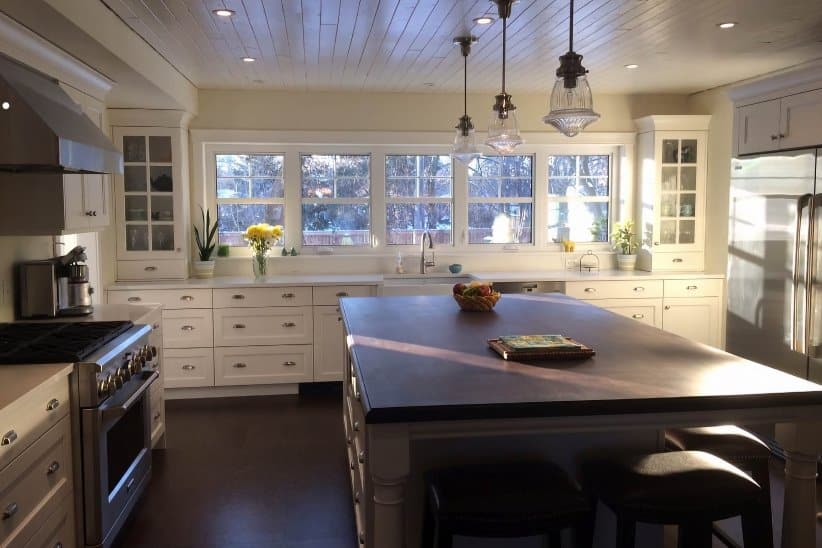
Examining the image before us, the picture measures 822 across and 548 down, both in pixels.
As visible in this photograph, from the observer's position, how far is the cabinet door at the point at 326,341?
17.0 ft

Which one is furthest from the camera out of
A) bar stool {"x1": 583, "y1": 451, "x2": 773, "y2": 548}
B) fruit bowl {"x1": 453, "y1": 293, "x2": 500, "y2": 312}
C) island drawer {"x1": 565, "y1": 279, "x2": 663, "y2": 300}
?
island drawer {"x1": 565, "y1": 279, "x2": 663, "y2": 300}

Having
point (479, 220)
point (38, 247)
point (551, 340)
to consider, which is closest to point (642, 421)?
point (551, 340)

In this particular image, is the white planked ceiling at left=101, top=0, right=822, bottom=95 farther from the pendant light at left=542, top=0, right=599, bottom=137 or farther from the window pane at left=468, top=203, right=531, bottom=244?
the window pane at left=468, top=203, right=531, bottom=244

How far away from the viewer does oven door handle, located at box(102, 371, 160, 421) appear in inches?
106

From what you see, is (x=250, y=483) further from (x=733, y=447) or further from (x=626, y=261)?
(x=626, y=261)

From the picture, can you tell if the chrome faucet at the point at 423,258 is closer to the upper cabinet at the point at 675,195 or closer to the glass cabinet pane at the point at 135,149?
the upper cabinet at the point at 675,195

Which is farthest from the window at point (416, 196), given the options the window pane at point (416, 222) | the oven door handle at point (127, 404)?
the oven door handle at point (127, 404)

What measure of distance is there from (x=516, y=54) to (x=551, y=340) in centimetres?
239

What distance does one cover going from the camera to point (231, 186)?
18.7 ft

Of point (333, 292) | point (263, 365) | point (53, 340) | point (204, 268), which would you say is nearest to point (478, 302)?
point (53, 340)

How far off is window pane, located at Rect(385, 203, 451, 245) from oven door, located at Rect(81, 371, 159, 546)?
3.00 metres

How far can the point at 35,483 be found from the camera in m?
2.23

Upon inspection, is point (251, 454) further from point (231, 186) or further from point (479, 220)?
point (479, 220)

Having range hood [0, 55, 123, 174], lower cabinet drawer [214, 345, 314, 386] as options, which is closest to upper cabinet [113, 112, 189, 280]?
lower cabinet drawer [214, 345, 314, 386]
